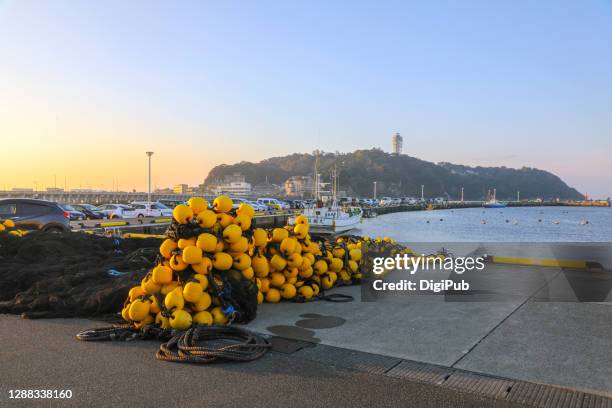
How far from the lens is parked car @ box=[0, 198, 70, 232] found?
15.0m

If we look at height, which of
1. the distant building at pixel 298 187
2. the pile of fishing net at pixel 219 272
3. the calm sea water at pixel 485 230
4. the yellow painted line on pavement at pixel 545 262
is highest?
the distant building at pixel 298 187

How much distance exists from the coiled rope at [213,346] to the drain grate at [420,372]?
1.37 m

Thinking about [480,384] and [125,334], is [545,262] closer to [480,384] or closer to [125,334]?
[480,384]

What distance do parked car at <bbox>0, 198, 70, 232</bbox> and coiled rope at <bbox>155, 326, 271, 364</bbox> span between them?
11766 millimetres

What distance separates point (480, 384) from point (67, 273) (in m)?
6.96

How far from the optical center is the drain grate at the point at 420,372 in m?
4.27

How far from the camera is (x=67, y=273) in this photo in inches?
327

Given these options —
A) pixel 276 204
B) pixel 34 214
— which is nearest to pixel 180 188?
pixel 276 204

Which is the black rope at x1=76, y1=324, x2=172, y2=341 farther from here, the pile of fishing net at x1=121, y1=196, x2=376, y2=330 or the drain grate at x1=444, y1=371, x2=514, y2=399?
the drain grate at x1=444, y1=371, x2=514, y2=399

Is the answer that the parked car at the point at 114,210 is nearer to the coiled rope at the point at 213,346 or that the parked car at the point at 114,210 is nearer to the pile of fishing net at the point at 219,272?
the pile of fishing net at the point at 219,272

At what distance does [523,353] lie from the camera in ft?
16.2

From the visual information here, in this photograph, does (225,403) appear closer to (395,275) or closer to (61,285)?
(61,285)

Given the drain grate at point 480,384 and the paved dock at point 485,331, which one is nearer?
the drain grate at point 480,384

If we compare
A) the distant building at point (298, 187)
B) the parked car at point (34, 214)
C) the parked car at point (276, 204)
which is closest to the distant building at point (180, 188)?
the distant building at point (298, 187)
